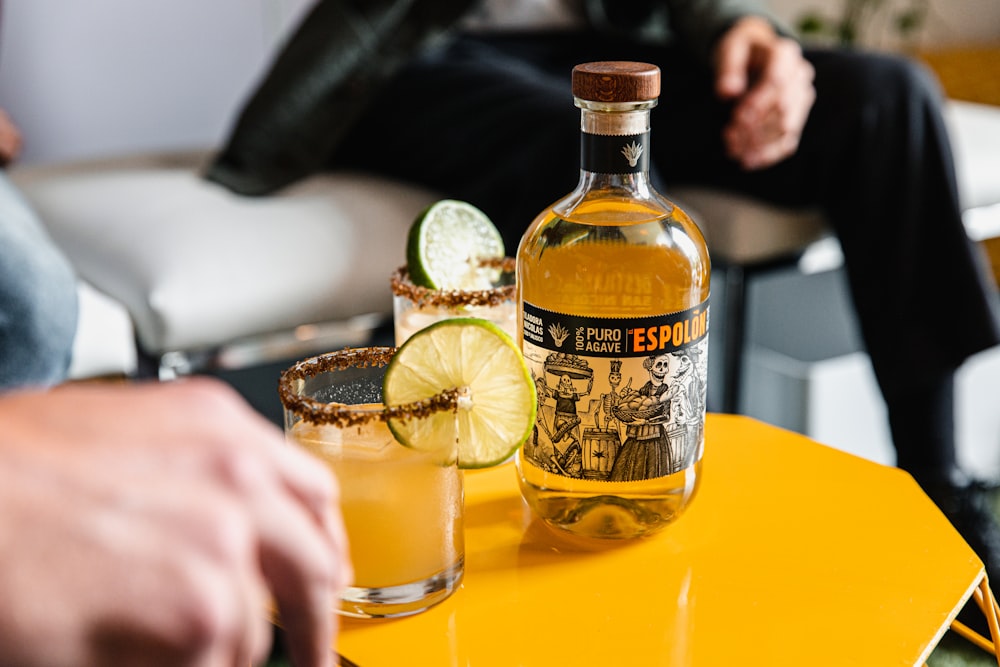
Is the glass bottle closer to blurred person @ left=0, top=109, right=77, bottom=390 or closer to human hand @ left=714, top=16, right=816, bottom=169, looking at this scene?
blurred person @ left=0, top=109, right=77, bottom=390

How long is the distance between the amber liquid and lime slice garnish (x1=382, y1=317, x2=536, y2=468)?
7 centimetres

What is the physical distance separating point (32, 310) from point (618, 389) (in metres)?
0.68

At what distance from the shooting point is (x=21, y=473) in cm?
29

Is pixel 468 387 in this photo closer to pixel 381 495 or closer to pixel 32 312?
pixel 381 495

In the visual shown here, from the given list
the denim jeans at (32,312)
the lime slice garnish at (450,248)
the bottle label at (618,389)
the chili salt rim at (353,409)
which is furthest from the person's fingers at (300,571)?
the denim jeans at (32,312)

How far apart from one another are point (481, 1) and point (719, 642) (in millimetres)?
1472

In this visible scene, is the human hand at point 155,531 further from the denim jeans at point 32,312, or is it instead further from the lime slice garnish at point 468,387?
the denim jeans at point 32,312

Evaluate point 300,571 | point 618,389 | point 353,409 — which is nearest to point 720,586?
point 618,389

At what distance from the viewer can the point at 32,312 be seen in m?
1.03

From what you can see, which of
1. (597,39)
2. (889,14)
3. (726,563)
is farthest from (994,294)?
(889,14)

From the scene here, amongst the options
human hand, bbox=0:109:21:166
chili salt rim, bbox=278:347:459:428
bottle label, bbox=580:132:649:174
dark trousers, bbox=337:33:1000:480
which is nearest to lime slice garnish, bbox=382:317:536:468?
chili salt rim, bbox=278:347:459:428

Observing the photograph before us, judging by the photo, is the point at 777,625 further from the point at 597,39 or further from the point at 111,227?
the point at 597,39

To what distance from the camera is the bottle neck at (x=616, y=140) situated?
1.96 feet

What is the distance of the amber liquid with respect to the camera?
65 centimetres
